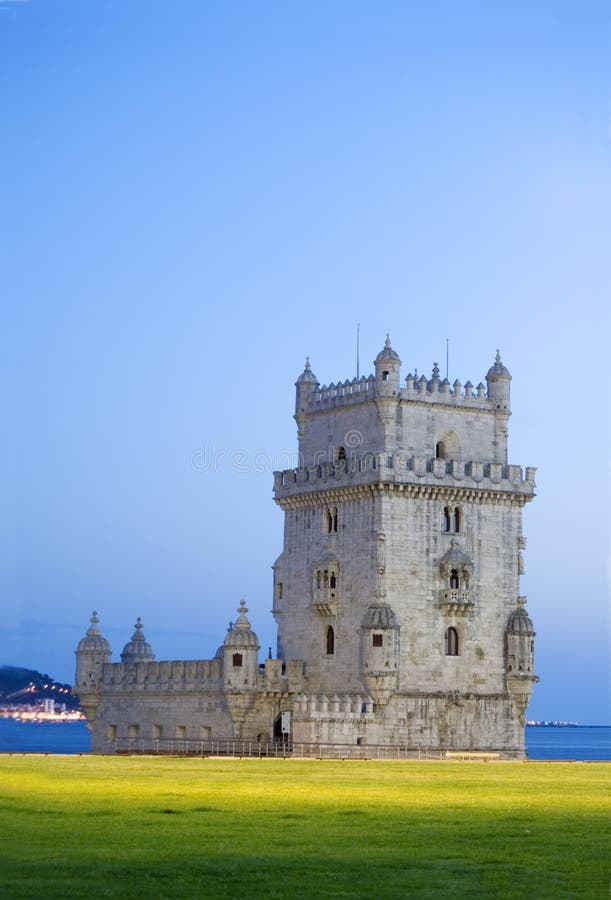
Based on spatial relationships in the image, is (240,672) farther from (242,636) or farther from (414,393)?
(414,393)

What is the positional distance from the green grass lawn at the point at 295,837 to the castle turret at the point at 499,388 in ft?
120

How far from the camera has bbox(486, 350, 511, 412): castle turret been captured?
3497 inches

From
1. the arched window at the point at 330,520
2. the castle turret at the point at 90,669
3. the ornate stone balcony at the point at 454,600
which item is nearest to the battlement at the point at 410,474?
the arched window at the point at 330,520

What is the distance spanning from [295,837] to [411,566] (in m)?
49.8

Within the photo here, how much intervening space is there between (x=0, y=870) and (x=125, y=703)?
64.4 m

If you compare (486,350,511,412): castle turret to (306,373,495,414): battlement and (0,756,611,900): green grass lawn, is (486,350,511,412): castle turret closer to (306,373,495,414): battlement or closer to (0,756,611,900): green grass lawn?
(306,373,495,414): battlement

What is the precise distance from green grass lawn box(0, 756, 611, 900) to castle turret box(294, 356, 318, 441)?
38807 millimetres

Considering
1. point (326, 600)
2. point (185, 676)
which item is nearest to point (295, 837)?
point (326, 600)

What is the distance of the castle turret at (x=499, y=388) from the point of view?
88812 millimetres

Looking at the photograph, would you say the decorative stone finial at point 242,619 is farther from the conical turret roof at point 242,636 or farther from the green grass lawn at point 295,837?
the green grass lawn at point 295,837

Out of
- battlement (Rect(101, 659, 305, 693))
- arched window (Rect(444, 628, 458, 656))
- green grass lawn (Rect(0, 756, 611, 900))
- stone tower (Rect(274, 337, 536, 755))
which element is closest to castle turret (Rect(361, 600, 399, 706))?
stone tower (Rect(274, 337, 536, 755))

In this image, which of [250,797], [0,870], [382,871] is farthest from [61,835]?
[250,797]

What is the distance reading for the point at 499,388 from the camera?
88.9 metres

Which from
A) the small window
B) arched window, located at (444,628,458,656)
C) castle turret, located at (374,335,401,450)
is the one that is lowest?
arched window, located at (444,628,458,656)
